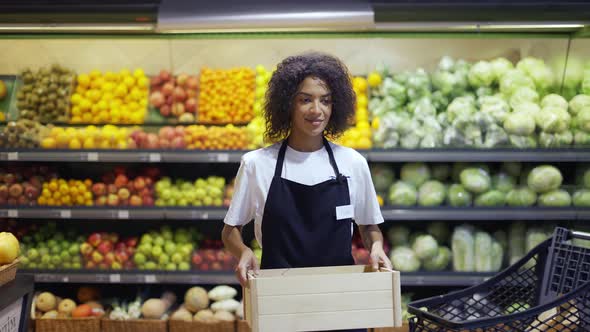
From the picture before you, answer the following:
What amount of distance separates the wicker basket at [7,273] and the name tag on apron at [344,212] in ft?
4.75

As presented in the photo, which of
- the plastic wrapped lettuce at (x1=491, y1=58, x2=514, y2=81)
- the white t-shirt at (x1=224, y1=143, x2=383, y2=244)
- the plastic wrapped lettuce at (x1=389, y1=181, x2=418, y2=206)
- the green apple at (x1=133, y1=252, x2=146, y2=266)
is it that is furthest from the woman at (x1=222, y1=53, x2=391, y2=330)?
the plastic wrapped lettuce at (x1=491, y1=58, x2=514, y2=81)

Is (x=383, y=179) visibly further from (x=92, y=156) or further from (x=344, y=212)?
(x=344, y=212)

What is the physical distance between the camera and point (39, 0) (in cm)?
483

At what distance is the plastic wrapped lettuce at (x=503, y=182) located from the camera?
16.3 feet

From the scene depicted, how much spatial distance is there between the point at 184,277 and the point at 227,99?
1.39m

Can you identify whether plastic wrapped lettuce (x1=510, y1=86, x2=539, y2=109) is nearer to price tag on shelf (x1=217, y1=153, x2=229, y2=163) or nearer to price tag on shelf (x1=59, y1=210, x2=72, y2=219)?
price tag on shelf (x1=217, y1=153, x2=229, y2=163)

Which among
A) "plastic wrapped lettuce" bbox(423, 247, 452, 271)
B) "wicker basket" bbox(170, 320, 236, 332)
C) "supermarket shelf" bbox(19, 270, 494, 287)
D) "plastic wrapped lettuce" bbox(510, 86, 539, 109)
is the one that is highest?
"plastic wrapped lettuce" bbox(510, 86, 539, 109)

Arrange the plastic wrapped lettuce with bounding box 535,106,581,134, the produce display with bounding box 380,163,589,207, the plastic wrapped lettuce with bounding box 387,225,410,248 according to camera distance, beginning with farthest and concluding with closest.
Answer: the plastic wrapped lettuce with bounding box 387,225,410,248
the produce display with bounding box 380,163,589,207
the plastic wrapped lettuce with bounding box 535,106,581,134

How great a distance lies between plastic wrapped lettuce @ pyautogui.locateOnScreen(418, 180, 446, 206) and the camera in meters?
4.88

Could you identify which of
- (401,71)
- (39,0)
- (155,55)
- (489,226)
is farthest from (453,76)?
(39,0)

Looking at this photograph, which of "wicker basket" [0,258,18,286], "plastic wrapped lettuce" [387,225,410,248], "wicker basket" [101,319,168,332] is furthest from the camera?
"plastic wrapped lettuce" [387,225,410,248]

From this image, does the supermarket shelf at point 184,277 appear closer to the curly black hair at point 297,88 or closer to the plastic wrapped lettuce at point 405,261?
the plastic wrapped lettuce at point 405,261

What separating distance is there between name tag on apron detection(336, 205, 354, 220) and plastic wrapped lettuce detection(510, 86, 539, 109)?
2883 mm

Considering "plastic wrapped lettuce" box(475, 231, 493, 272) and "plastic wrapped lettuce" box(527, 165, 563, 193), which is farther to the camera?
"plastic wrapped lettuce" box(475, 231, 493, 272)
